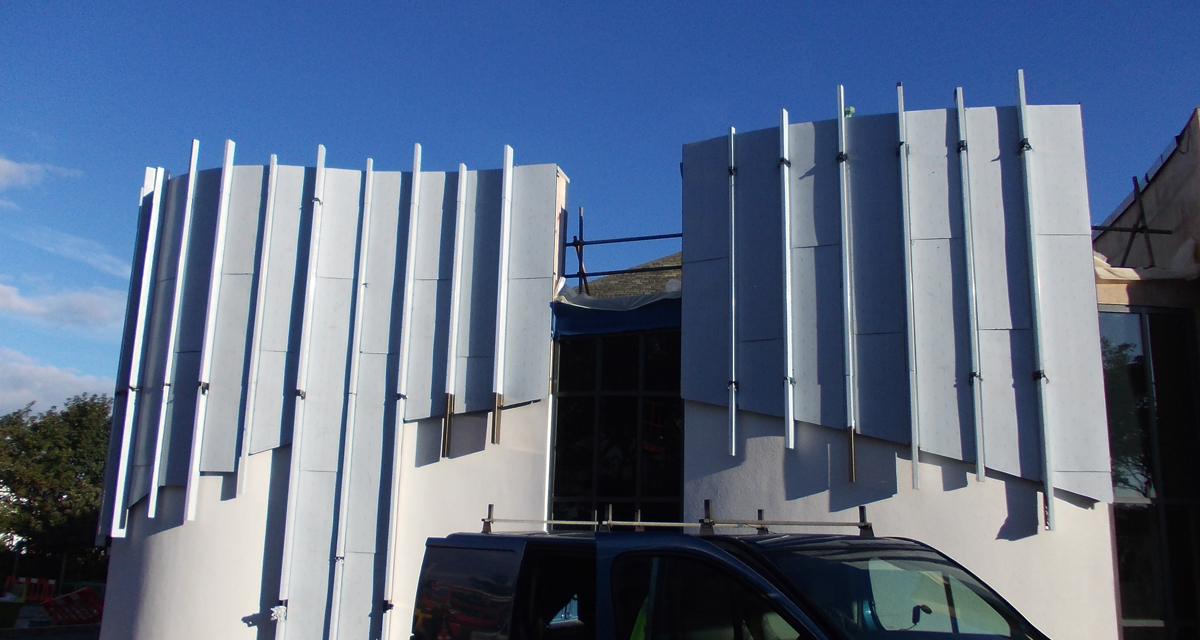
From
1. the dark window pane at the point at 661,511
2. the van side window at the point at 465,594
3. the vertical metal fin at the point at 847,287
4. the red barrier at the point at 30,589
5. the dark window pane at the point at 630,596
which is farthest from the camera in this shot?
the red barrier at the point at 30,589

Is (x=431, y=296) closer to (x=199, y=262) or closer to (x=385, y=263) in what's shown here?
(x=385, y=263)

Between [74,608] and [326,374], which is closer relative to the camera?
[326,374]

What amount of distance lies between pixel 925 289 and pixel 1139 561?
3.97m

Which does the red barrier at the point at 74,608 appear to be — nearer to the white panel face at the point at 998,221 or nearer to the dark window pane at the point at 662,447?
the dark window pane at the point at 662,447

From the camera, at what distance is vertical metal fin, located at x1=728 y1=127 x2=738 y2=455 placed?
11094 mm

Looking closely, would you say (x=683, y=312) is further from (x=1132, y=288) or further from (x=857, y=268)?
(x=1132, y=288)

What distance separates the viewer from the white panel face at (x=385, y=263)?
12727 mm

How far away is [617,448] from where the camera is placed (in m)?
12.2

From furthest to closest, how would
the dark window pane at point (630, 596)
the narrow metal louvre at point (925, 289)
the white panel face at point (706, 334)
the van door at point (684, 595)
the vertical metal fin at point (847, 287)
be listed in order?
the white panel face at point (706, 334)
the vertical metal fin at point (847, 287)
the narrow metal louvre at point (925, 289)
the dark window pane at point (630, 596)
the van door at point (684, 595)

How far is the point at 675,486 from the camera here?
11.8 metres

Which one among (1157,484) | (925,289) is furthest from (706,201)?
(1157,484)

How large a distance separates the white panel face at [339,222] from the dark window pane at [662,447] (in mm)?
4773

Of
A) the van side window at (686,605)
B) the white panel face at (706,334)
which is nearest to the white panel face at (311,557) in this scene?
the white panel face at (706,334)

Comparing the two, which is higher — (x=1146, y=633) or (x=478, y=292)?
(x=478, y=292)
